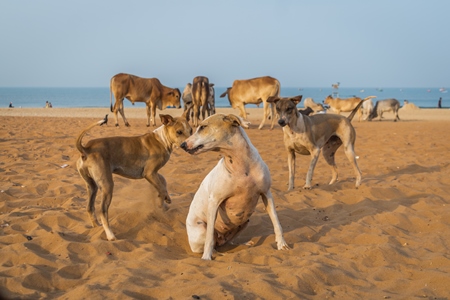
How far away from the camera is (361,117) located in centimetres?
3177

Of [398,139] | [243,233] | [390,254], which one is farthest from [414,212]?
[398,139]

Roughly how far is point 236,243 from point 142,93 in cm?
1666

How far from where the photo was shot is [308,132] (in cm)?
950

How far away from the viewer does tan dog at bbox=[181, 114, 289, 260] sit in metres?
5.44

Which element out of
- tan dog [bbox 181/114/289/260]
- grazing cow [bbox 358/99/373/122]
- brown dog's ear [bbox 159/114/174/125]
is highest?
brown dog's ear [bbox 159/114/174/125]

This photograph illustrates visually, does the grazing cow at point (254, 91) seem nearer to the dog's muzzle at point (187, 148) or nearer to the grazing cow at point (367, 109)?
the grazing cow at point (367, 109)

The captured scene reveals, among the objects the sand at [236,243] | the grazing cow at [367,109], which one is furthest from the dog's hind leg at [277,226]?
the grazing cow at [367,109]

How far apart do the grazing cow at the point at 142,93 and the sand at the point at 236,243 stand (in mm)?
10550

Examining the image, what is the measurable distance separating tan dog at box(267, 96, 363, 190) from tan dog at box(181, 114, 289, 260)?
11.5ft

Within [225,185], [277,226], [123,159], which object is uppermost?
[123,159]

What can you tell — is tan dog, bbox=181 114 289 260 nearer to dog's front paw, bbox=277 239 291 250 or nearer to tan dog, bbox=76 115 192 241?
dog's front paw, bbox=277 239 291 250

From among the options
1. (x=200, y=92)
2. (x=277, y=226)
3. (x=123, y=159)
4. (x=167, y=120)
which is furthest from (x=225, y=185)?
(x=200, y=92)

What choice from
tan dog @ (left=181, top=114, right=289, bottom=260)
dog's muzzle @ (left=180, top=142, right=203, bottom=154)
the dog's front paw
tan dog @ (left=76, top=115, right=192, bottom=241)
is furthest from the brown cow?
dog's muzzle @ (left=180, top=142, right=203, bottom=154)

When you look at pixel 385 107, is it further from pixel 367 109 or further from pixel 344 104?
pixel 344 104
